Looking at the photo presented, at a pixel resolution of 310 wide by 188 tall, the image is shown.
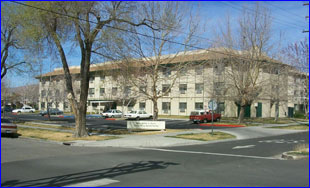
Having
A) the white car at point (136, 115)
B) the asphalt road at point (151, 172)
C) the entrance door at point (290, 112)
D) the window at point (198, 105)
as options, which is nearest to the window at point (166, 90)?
the white car at point (136, 115)

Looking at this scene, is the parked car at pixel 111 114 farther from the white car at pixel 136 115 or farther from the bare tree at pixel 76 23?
the bare tree at pixel 76 23

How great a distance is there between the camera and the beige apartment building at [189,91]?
28.6m

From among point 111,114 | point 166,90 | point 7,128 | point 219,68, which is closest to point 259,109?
point 219,68

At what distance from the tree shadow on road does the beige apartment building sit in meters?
12.2

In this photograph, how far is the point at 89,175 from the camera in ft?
29.0

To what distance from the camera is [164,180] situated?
8008mm

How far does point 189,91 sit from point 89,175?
4700 cm

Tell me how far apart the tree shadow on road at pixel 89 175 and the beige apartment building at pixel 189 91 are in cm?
1223

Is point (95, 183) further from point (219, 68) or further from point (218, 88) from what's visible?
point (218, 88)

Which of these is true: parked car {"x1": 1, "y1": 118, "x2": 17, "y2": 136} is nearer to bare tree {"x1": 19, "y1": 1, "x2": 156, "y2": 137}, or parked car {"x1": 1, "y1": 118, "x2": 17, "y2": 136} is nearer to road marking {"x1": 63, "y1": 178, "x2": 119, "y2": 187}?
bare tree {"x1": 19, "y1": 1, "x2": 156, "y2": 137}

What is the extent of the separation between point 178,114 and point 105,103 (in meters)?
17.6

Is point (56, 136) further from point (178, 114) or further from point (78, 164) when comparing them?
point (178, 114)

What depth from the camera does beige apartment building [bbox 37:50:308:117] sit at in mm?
28638

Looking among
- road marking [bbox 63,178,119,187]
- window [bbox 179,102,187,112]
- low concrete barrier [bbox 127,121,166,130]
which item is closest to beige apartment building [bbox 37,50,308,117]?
window [bbox 179,102,187,112]
